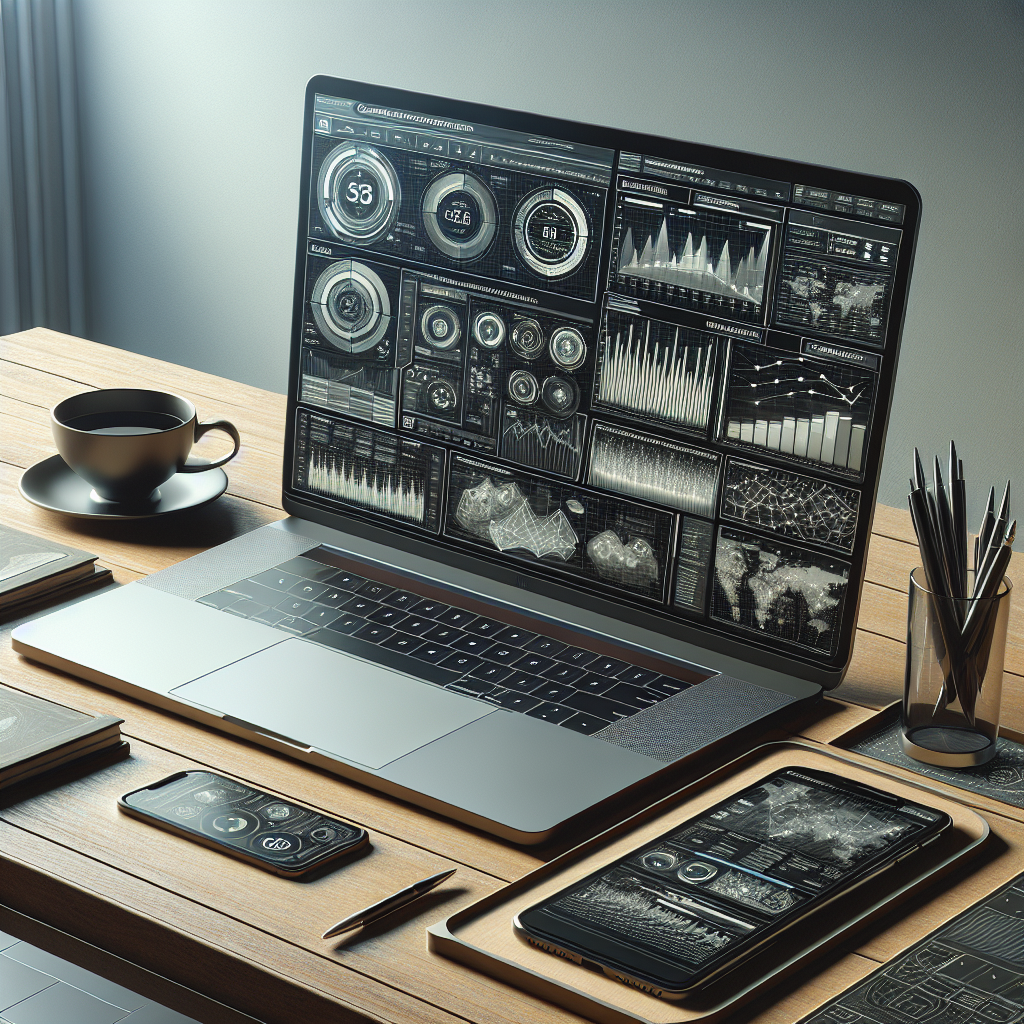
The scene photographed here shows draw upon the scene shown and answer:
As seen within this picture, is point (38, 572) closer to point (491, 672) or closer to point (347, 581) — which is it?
point (347, 581)

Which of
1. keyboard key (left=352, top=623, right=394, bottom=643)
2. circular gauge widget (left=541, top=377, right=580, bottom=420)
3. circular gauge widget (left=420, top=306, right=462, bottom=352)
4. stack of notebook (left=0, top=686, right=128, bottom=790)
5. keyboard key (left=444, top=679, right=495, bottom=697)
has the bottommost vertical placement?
stack of notebook (left=0, top=686, right=128, bottom=790)

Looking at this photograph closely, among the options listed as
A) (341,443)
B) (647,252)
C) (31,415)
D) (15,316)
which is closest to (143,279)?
(15,316)

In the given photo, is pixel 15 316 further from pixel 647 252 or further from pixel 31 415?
pixel 647 252

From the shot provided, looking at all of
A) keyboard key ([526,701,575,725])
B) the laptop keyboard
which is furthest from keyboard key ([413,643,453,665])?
keyboard key ([526,701,575,725])

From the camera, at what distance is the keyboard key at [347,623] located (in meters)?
1.16

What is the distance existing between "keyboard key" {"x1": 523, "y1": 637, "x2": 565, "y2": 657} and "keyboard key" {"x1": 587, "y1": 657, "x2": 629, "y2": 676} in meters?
0.03

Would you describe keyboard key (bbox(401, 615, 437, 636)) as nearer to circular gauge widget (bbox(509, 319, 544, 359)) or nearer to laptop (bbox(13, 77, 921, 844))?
laptop (bbox(13, 77, 921, 844))

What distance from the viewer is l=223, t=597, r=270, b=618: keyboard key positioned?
1176mm

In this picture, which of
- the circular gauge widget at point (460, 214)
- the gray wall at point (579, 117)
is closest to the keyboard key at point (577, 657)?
the circular gauge widget at point (460, 214)

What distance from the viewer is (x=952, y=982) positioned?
2.55 ft

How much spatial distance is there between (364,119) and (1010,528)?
63cm

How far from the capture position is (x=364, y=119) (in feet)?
4.08

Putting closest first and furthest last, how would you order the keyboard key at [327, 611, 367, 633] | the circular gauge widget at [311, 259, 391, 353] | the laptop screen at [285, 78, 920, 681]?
the laptop screen at [285, 78, 920, 681] → the keyboard key at [327, 611, 367, 633] → the circular gauge widget at [311, 259, 391, 353]

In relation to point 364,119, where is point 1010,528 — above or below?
below
